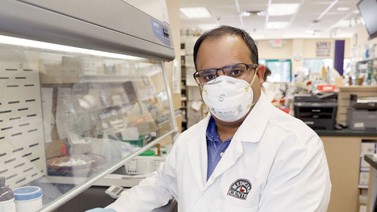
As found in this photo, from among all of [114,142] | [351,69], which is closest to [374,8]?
[114,142]

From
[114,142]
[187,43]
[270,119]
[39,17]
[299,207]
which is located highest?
[187,43]

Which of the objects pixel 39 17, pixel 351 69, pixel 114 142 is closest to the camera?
pixel 39 17

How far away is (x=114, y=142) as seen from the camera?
166 cm

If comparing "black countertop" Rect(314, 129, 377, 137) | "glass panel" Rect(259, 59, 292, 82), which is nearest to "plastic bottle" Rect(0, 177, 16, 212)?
"black countertop" Rect(314, 129, 377, 137)

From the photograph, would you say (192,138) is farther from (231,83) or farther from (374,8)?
(374,8)

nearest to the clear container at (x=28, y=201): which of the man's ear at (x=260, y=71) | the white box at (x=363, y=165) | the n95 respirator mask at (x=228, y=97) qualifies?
the n95 respirator mask at (x=228, y=97)

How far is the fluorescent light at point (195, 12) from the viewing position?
8076mm

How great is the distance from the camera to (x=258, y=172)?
1195mm

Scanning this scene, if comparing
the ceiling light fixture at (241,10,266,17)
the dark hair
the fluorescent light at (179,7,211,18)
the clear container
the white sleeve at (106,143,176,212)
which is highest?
the fluorescent light at (179,7,211,18)

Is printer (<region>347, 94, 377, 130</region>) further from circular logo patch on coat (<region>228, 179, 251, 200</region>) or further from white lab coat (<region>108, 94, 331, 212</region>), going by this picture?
circular logo patch on coat (<region>228, 179, 251, 200</region>)

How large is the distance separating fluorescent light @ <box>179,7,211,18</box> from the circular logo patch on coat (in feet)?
23.7

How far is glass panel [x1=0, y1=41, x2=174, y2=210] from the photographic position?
45.6 inches

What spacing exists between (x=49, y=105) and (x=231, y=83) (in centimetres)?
73

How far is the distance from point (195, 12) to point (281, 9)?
210 centimetres
